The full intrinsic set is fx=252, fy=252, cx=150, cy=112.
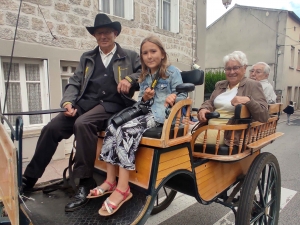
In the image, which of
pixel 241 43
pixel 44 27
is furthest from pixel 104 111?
pixel 241 43

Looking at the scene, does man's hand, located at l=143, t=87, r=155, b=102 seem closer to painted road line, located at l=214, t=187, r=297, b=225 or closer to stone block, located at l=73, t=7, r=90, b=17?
painted road line, located at l=214, t=187, r=297, b=225

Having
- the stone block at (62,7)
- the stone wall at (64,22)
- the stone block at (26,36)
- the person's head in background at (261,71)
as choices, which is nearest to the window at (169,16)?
the stone wall at (64,22)

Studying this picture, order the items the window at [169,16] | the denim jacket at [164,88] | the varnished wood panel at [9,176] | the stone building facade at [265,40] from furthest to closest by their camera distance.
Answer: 1. the stone building facade at [265,40]
2. the window at [169,16]
3. the denim jacket at [164,88]
4. the varnished wood panel at [9,176]

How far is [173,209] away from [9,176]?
7.94 feet

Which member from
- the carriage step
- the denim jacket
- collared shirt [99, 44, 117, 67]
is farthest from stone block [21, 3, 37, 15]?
the carriage step

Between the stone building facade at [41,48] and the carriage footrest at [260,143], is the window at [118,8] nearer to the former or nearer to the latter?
the stone building facade at [41,48]

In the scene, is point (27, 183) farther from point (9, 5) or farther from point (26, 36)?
point (9, 5)

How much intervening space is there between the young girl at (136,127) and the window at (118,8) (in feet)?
13.7

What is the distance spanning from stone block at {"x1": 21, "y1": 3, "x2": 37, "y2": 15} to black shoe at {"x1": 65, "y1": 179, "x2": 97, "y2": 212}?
3.87 meters

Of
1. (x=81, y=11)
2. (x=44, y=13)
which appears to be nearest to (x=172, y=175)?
Result: (x=44, y=13)

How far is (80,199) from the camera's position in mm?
1813

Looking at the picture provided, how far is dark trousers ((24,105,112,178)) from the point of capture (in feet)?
6.16

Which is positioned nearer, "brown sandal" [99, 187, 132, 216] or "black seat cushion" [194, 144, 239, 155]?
"brown sandal" [99, 187, 132, 216]

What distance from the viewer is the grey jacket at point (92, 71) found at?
2225 mm
